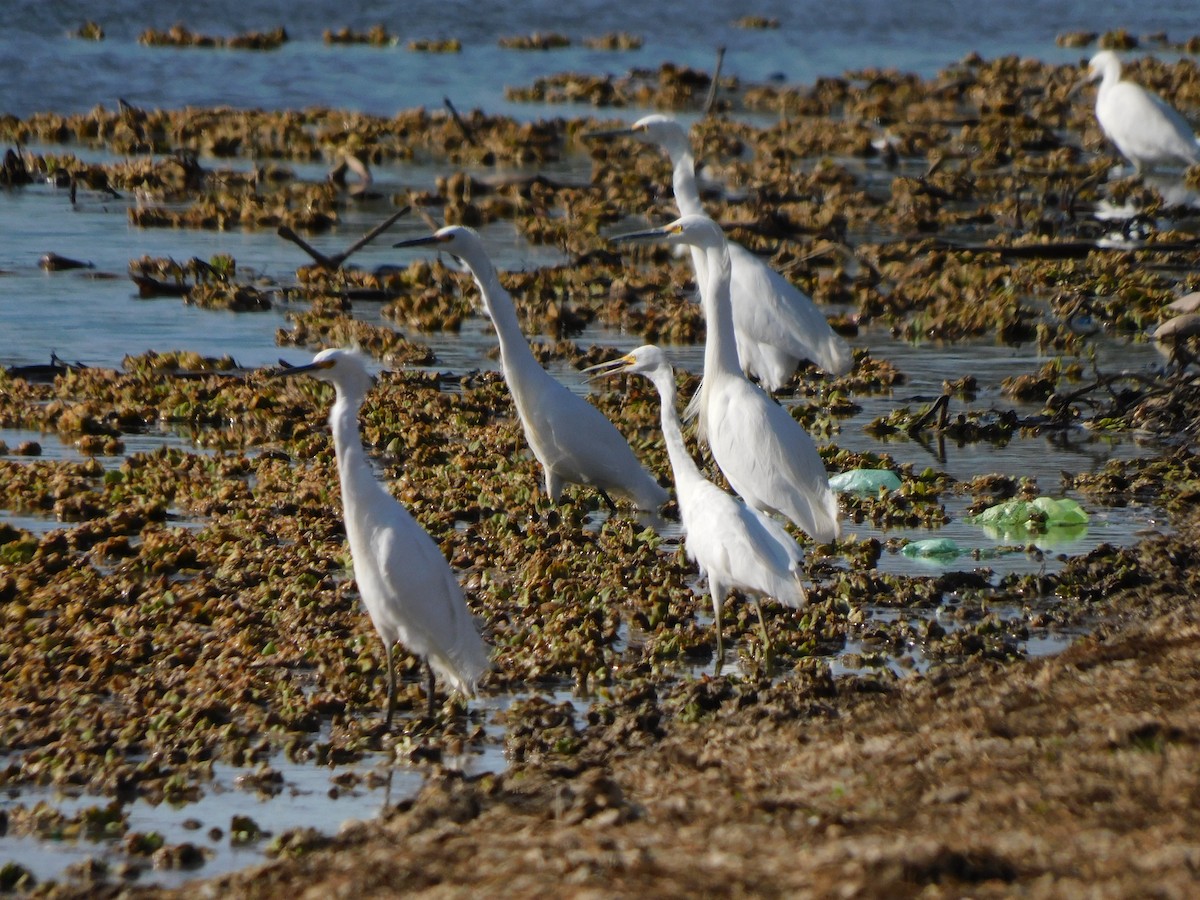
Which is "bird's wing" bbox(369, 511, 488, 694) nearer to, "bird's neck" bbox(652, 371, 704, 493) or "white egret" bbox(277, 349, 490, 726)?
"white egret" bbox(277, 349, 490, 726)

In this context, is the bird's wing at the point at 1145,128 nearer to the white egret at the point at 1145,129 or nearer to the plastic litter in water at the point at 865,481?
the white egret at the point at 1145,129

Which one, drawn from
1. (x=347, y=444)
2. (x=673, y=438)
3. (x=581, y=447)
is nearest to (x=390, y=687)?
(x=347, y=444)

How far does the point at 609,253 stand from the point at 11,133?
963 centimetres

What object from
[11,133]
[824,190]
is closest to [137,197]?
[11,133]

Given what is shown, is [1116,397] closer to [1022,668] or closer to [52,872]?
[1022,668]

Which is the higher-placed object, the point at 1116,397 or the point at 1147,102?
the point at 1147,102

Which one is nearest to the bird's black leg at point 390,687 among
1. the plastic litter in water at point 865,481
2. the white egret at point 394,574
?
the white egret at point 394,574

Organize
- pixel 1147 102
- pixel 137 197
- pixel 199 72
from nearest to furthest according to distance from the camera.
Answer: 1. pixel 137 197
2. pixel 1147 102
3. pixel 199 72

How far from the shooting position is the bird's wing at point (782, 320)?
1023 cm

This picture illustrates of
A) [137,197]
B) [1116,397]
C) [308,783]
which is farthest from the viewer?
[137,197]

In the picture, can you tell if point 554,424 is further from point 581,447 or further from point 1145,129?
point 1145,129

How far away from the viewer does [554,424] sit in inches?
327

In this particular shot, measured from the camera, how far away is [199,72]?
91.6 feet

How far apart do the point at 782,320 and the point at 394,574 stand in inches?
200
